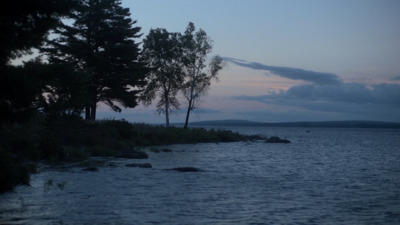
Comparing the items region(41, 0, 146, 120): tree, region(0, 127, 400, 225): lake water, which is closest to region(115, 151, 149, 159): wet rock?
region(0, 127, 400, 225): lake water

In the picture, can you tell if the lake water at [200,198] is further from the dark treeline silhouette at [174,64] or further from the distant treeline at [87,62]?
the dark treeline silhouette at [174,64]

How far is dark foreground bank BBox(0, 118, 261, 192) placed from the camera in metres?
19.4

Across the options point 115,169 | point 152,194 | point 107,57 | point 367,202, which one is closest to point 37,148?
point 115,169

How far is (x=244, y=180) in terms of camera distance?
25.4 meters

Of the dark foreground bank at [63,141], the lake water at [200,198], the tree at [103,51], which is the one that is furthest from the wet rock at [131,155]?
the tree at [103,51]

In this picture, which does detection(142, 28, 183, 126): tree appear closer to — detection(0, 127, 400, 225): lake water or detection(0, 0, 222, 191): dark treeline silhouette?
detection(0, 0, 222, 191): dark treeline silhouette

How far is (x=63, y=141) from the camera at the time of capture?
115 ft

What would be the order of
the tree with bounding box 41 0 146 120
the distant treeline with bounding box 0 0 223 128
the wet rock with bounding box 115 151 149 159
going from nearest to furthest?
1. the distant treeline with bounding box 0 0 223 128
2. the wet rock with bounding box 115 151 149 159
3. the tree with bounding box 41 0 146 120

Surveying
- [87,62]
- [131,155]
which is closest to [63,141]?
[131,155]

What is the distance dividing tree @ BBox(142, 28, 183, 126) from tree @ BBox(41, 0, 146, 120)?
10384 millimetres

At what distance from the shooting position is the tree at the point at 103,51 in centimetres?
5175

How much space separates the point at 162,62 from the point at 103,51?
47.7ft

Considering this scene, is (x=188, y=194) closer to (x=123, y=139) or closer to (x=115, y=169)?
(x=115, y=169)

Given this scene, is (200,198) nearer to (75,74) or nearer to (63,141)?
(75,74)
